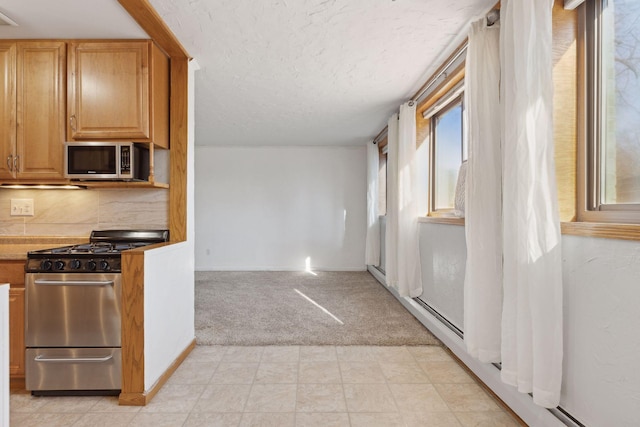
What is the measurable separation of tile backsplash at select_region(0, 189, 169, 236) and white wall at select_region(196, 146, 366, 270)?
12.8 feet

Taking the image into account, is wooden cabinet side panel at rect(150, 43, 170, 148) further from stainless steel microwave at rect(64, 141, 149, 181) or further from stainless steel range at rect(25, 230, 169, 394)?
stainless steel range at rect(25, 230, 169, 394)

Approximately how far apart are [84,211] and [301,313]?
7.37 ft

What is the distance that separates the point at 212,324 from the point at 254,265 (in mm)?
3329

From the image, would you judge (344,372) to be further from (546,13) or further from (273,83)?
(273,83)

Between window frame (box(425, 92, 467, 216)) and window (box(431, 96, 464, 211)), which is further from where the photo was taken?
window (box(431, 96, 464, 211))

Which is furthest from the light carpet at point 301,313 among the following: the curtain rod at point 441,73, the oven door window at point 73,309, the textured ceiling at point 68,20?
the textured ceiling at point 68,20

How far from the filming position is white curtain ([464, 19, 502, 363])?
207cm

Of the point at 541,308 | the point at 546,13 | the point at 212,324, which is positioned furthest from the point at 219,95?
the point at 541,308

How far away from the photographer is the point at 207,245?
689 cm

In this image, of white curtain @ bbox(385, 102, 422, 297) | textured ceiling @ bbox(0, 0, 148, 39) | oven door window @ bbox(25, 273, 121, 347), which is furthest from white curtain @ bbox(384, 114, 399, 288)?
oven door window @ bbox(25, 273, 121, 347)

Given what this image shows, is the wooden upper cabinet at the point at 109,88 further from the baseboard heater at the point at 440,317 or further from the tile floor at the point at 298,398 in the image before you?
the baseboard heater at the point at 440,317

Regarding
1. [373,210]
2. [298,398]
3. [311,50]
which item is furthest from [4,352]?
[373,210]

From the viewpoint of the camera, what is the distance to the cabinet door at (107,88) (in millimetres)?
2586

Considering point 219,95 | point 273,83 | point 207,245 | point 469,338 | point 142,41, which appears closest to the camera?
point 469,338
